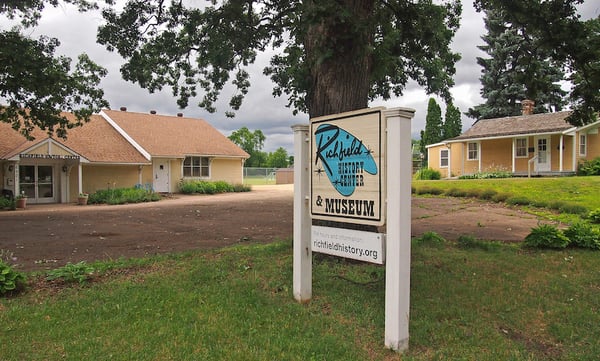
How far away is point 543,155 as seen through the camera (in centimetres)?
2545

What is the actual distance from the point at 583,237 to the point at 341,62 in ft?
17.4

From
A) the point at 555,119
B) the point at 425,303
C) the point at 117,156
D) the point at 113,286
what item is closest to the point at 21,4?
the point at 113,286

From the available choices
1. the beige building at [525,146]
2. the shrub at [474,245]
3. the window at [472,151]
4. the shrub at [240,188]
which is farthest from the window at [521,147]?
the shrub at [474,245]

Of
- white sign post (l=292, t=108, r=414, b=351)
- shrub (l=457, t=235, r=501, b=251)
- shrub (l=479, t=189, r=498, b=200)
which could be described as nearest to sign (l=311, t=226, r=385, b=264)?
white sign post (l=292, t=108, r=414, b=351)

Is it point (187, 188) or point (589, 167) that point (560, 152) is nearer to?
point (589, 167)

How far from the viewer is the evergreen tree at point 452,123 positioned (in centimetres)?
3666

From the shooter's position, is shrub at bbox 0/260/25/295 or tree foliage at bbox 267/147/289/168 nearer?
shrub at bbox 0/260/25/295

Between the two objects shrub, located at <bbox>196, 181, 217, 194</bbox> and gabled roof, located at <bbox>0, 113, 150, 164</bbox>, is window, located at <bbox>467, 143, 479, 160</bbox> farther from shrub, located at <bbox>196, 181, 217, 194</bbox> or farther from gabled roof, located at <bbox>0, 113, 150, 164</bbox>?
gabled roof, located at <bbox>0, 113, 150, 164</bbox>

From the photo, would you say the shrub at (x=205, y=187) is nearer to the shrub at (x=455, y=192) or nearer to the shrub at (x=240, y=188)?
the shrub at (x=240, y=188)

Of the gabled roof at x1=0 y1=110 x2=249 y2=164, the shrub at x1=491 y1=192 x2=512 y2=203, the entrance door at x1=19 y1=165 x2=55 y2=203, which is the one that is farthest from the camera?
the gabled roof at x1=0 y1=110 x2=249 y2=164

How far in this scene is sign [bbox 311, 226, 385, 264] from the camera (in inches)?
142

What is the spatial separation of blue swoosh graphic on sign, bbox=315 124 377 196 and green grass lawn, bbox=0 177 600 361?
50.9 inches

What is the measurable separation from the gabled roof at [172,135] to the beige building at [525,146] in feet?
50.5

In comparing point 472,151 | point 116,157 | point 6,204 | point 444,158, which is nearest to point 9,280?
point 6,204
